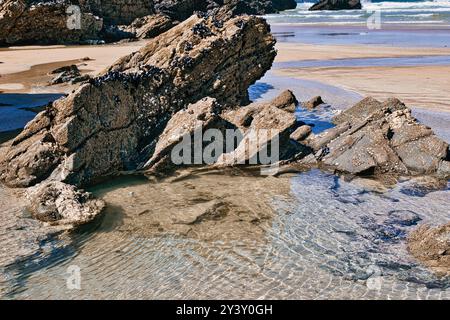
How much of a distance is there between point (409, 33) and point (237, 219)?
37263 mm

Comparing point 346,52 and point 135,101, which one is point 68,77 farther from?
point 346,52

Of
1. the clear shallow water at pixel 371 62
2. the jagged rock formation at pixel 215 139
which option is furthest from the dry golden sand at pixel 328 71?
the jagged rock formation at pixel 215 139

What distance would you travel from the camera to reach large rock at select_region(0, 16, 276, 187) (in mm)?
9156

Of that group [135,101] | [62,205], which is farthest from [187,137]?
[62,205]

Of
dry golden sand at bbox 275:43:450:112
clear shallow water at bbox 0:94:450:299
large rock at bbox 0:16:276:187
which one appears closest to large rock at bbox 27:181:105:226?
clear shallow water at bbox 0:94:450:299

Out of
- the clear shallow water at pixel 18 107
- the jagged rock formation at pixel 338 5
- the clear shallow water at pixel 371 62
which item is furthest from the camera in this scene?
the jagged rock formation at pixel 338 5

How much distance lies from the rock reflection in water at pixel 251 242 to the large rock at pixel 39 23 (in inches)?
1034

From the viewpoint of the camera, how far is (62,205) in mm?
7742

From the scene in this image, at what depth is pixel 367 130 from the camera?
35.4 feet

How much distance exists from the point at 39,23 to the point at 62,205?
28.5 metres

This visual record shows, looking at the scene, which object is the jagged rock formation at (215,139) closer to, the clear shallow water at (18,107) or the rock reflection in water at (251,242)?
the rock reflection in water at (251,242)

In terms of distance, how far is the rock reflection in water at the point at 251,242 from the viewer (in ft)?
19.2
